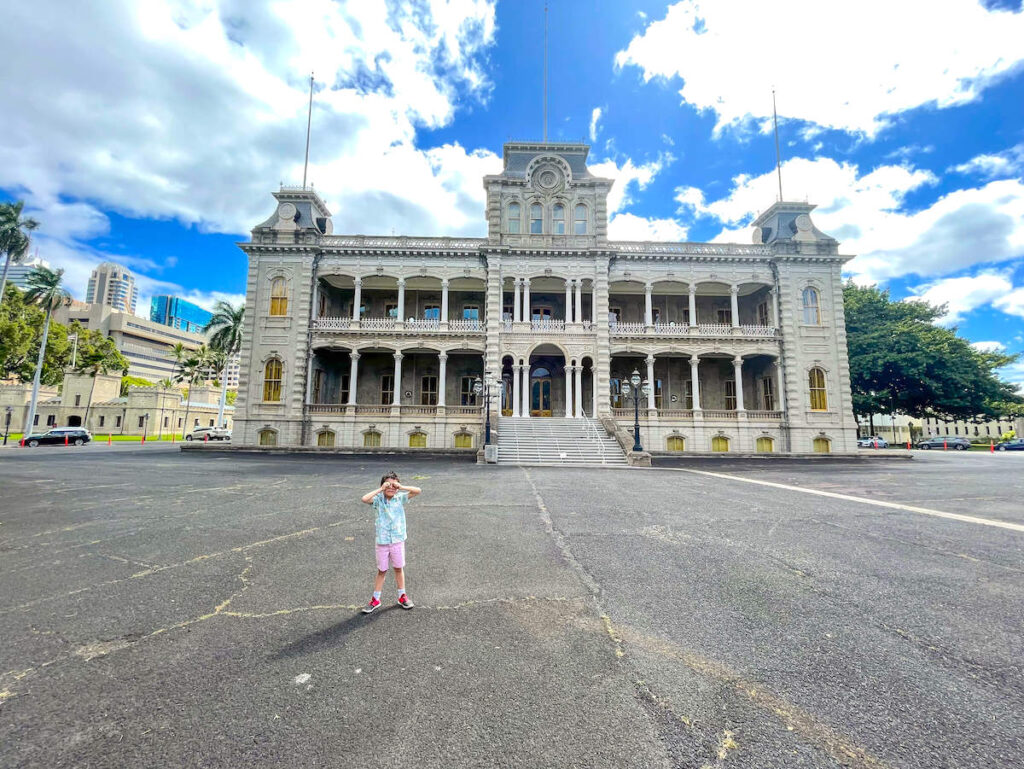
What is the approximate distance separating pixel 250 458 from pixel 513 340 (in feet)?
46.9

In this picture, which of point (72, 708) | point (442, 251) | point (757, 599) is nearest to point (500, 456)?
point (442, 251)

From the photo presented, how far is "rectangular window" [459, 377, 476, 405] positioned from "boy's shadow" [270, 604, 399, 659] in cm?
2309

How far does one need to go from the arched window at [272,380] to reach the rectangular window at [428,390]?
8021 mm

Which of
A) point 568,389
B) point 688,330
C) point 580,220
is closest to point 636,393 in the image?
point 568,389

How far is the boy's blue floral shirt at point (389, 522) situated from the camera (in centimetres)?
422

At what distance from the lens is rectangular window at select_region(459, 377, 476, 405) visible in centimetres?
2714

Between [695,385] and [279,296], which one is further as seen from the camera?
[279,296]

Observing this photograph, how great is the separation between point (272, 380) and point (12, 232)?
94.5ft

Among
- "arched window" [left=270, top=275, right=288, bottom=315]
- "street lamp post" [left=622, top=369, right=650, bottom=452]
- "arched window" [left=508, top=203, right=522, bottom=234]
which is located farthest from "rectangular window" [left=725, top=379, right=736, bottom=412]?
"arched window" [left=270, top=275, right=288, bottom=315]

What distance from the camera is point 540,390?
26797mm

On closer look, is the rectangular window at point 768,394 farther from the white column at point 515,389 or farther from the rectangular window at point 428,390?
the rectangular window at point 428,390

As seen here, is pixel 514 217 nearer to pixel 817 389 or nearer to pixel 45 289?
pixel 817 389

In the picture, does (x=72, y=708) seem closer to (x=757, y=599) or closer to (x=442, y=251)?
(x=757, y=599)

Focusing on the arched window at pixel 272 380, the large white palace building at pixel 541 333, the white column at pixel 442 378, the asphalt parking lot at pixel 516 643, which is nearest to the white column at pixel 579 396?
the large white palace building at pixel 541 333
